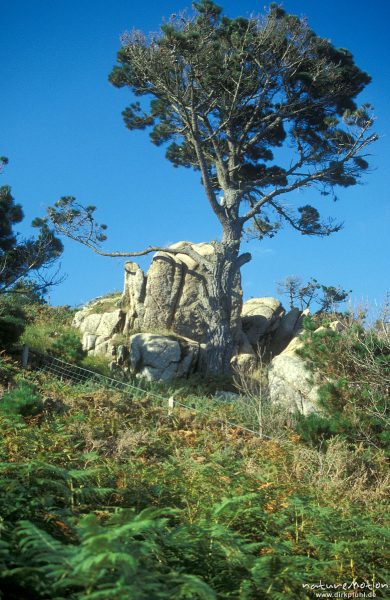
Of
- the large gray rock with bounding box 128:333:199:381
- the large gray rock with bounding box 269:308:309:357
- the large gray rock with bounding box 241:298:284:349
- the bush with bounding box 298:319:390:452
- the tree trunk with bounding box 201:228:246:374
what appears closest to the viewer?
the bush with bounding box 298:319:390:452

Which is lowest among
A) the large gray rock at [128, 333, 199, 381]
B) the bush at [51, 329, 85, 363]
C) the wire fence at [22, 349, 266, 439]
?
the wire fence at [22, 349, 266, 439]

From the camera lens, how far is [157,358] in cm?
1930

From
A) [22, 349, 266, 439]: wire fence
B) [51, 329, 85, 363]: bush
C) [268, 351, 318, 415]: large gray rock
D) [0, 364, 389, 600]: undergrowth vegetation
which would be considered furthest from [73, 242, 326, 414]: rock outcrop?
[0, 364, 389, 600]: undergrowth vegetation

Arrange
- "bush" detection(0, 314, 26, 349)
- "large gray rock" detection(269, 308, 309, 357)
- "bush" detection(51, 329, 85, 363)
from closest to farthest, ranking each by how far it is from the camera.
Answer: "bush" detection(0, 314, 26, 349)
"bush" detection(51, 329, 85, 363)
"large gray rock" detection(269, 308, 309, 357)

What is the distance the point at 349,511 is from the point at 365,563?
1.60 m

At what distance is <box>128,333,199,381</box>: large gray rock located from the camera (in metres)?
19.1

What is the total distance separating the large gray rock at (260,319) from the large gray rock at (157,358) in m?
4.68

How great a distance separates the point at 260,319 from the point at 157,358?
6.52m

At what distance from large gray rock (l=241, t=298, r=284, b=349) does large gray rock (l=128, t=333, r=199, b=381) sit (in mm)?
4682

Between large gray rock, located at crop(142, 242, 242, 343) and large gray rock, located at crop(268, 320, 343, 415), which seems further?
large gray rock, located at crop(142, 242, 242, 343)

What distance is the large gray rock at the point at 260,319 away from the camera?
79.8 feet

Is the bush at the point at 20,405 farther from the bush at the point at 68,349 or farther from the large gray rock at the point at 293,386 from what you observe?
the bush at the point at 68,349

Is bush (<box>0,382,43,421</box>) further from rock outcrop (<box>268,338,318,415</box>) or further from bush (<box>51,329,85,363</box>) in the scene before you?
bush (<box>51,329,85,363</box>)

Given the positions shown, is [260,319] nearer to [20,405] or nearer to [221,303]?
[221,303]
